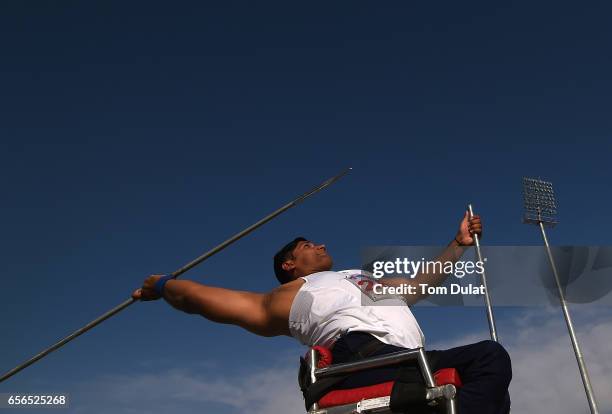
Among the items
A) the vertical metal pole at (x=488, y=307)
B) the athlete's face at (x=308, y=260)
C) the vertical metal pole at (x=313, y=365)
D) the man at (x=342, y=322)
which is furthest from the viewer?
the athlete's face at (x=308, y=260)

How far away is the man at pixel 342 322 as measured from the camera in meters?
3.84

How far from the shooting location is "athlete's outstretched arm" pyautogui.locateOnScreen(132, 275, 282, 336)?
16.6 feet

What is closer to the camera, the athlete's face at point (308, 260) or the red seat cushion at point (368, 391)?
the red seat cushion at point (368, 391)

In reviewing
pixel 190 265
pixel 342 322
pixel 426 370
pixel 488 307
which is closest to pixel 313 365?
pixel 342 322

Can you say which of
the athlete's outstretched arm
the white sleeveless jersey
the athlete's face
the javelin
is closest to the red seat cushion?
the white sleeveless jersey

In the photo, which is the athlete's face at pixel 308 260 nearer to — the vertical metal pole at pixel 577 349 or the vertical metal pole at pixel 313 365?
the vertical metal pole at pixel 313 365

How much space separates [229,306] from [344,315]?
3.59 ft

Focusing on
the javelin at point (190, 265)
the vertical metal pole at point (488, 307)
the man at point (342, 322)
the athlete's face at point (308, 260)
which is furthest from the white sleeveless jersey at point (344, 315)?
the javelin at point (190, 265)

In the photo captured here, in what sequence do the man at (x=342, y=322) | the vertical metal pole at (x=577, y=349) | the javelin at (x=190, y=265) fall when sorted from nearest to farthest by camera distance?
the man at (x=342, y=322), the javelin at (x=190, y=265), the vertical metal pole at (x=577, y=349)

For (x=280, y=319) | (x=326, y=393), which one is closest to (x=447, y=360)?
(x=326, y=393)

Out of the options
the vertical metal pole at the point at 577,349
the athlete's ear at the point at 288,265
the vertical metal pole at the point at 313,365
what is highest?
the vertical metal pole at the point at 577,349

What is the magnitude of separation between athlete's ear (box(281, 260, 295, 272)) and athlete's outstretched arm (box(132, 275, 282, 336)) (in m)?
1.14

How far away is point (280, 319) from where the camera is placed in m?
5.02

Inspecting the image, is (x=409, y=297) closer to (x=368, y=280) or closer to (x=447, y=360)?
(x=368, y=280)
